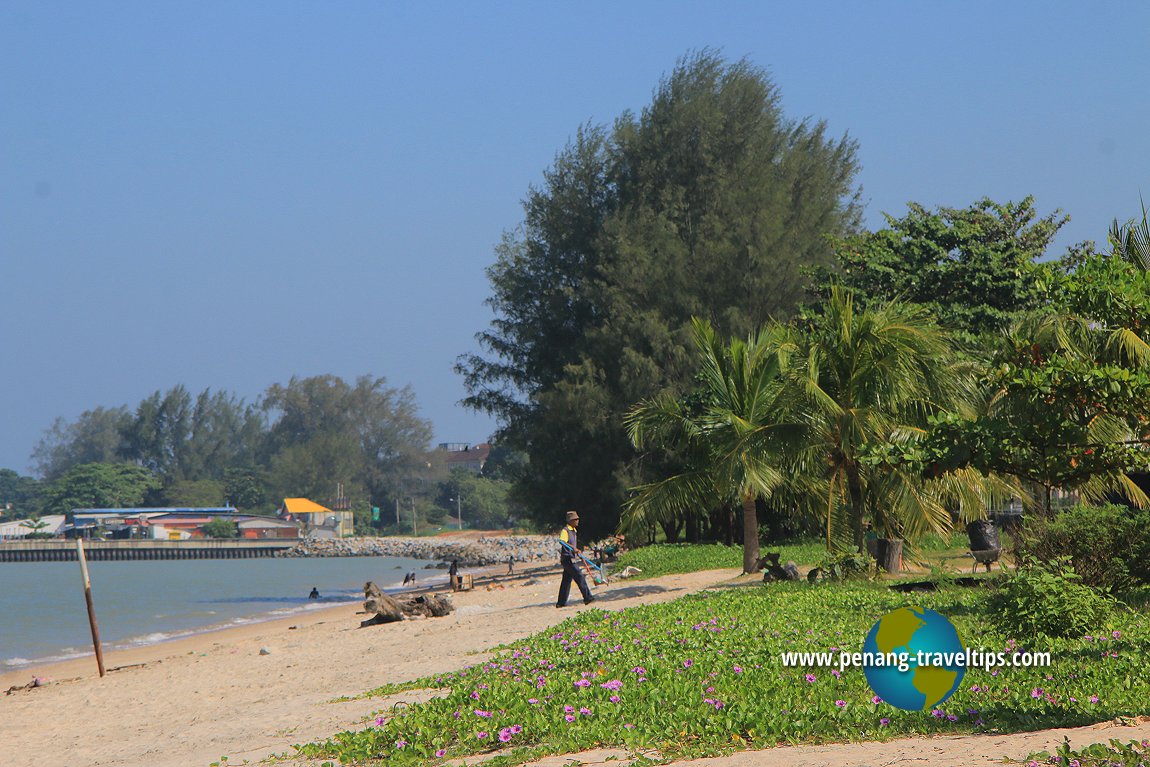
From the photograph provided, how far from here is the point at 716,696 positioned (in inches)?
303

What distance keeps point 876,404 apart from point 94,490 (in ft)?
410

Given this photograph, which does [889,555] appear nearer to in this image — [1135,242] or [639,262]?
[1135,242]

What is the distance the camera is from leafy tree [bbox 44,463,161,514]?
12612 centimetres

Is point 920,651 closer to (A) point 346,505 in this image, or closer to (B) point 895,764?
(B) point 895,764

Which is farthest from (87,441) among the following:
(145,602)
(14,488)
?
(145,602)

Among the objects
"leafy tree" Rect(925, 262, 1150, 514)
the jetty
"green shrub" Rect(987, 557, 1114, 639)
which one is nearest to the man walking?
"green shrub" Rect(987, 557, 1114, 639)

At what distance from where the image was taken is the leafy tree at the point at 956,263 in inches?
1013

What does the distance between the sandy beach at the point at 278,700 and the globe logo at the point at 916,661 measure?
1006mm

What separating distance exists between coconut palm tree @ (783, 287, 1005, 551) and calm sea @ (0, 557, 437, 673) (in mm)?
17122

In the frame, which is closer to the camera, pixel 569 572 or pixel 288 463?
pixel 569 572

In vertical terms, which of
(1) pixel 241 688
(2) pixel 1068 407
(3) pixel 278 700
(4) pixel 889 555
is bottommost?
(1) pixel 241 688

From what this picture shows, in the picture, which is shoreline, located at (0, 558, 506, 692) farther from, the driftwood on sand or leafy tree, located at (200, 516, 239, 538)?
leafy tree, located at (200, 516, 239, 538)

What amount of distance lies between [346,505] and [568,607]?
403ft

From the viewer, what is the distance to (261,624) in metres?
29.6
